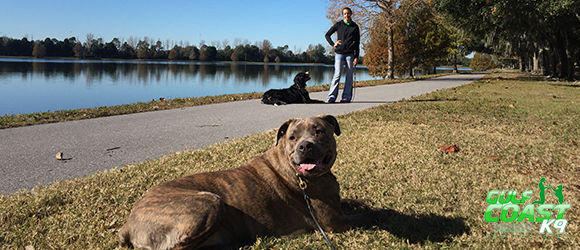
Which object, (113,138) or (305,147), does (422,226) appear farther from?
(113,138)

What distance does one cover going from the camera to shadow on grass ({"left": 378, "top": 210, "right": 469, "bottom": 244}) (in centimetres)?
311

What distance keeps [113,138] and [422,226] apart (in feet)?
18.6

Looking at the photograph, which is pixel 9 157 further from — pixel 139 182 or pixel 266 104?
pixel 266 104

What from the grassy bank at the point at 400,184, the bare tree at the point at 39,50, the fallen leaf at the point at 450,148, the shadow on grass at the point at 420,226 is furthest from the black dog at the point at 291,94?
the bare tree at the point at 39,50

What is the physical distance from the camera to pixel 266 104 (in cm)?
1168

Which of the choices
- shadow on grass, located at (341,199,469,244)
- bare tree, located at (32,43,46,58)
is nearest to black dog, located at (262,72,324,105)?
shadow on grass, located at (341,199,469,244)

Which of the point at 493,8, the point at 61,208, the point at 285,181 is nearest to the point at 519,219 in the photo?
the point at 285,181

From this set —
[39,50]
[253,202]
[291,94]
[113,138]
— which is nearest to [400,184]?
[253,202]

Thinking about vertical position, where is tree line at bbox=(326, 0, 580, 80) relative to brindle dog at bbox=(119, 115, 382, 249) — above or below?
above

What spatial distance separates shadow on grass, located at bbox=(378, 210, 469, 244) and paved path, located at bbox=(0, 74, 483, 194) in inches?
151

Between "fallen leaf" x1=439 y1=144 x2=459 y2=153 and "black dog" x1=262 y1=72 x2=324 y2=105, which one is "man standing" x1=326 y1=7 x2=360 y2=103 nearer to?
"black dog" x1=262 y1=72 x2=324 y2=105

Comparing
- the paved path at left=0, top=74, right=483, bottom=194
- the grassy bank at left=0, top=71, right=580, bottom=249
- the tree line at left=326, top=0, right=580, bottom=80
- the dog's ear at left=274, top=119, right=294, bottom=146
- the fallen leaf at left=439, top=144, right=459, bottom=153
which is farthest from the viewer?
the tree line at left=326, top=0, right=580, bottom=80

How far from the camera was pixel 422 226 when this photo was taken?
10.8 ft

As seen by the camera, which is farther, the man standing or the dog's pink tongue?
the man standing
